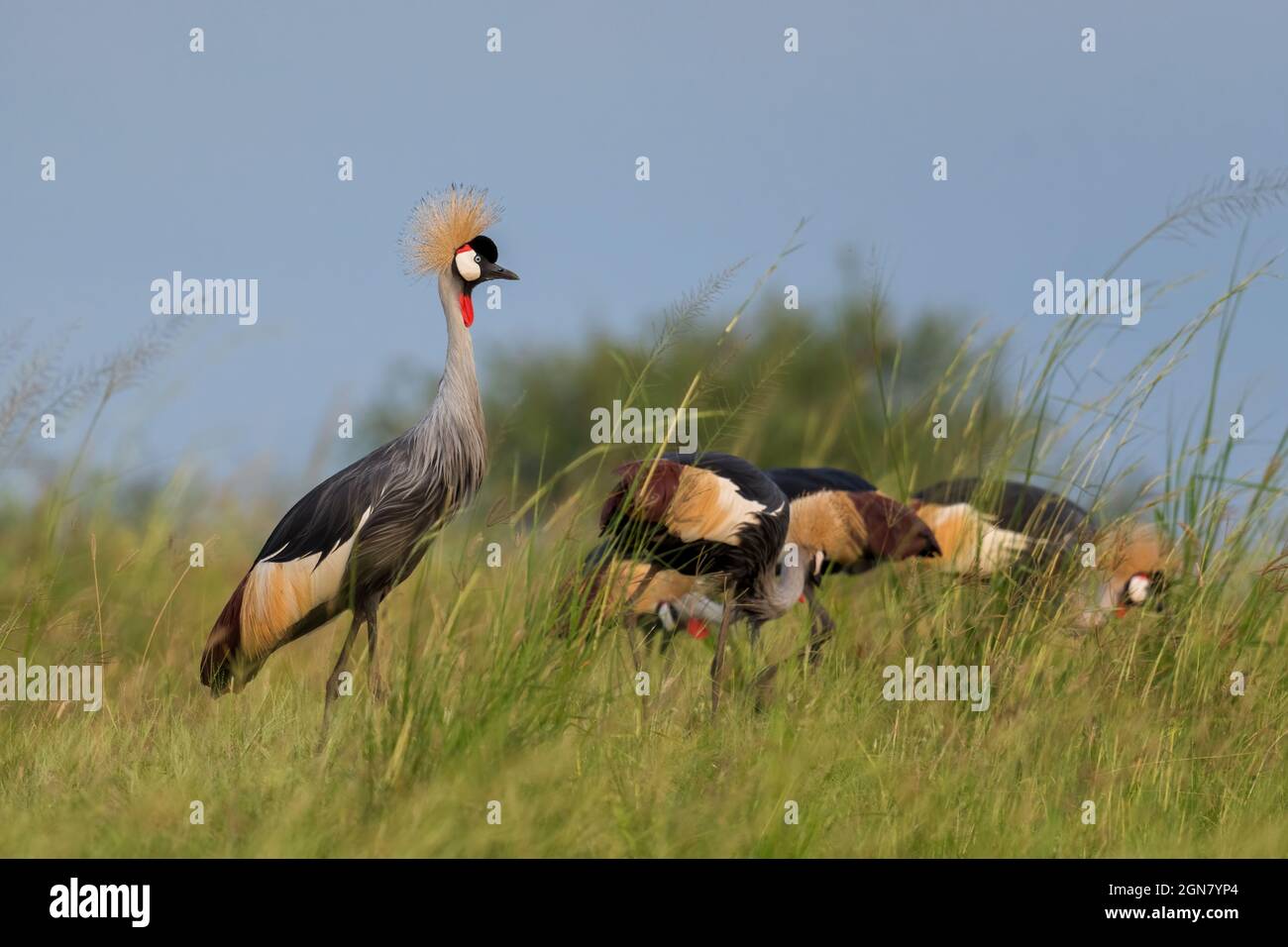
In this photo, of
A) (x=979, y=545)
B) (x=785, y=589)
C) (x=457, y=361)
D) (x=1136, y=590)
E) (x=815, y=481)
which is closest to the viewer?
(x=979, y=545)

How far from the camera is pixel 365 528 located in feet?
19.6

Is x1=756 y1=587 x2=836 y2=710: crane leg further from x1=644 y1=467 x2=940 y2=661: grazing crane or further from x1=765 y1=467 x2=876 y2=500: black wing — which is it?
x1=765 y1=467 x2=876 y2=500: black wing

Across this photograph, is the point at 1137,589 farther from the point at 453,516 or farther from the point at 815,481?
the point at 453,516

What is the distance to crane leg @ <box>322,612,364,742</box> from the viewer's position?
533 centimetres

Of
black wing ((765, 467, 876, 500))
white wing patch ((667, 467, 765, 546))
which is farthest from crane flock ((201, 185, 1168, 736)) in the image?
black wing ((765, 467, 876, 500))

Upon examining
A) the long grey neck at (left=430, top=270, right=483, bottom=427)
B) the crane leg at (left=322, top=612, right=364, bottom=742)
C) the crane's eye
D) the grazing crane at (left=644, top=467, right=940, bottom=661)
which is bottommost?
the crane leg at (left=322, top=612, right=364, bottom=742)

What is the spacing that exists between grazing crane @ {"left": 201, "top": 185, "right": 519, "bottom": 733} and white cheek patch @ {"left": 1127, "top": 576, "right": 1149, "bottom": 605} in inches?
116

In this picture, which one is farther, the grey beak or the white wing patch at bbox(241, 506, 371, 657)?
the grey beak

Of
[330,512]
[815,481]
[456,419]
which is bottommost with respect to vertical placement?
[330,512]

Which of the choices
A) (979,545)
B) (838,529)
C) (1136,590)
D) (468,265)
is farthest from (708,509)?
(1136,590)

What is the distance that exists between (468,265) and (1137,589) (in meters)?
3.33

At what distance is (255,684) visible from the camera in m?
6.80
